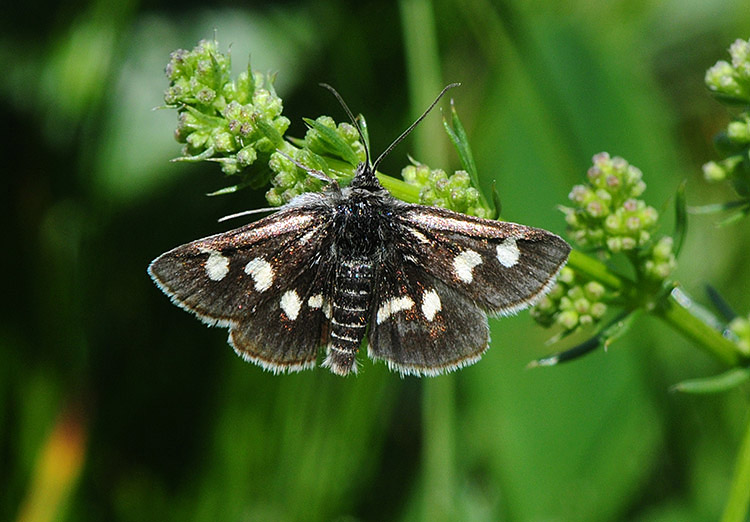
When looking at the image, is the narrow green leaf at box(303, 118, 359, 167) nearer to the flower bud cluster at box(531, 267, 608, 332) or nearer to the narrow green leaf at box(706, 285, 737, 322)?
the flower bud cluster at box(531, 267, 608, 332)

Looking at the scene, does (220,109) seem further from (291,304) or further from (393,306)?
(393,306)

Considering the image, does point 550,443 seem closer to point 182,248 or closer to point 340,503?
point 340,503

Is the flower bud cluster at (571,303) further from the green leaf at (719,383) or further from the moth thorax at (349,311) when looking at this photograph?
the moth thorax at (349,311)

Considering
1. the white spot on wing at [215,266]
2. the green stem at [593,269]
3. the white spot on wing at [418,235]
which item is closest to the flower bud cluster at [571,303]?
the green stem at [593,269]

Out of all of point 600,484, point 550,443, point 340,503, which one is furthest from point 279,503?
point 600,484

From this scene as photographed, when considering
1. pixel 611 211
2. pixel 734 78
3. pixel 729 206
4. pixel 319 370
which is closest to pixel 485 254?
pixel 611 211

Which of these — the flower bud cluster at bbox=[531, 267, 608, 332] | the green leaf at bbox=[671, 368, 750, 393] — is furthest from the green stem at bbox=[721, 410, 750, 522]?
the flower bud cluster at bbox=[531, 267, 608, 332]
